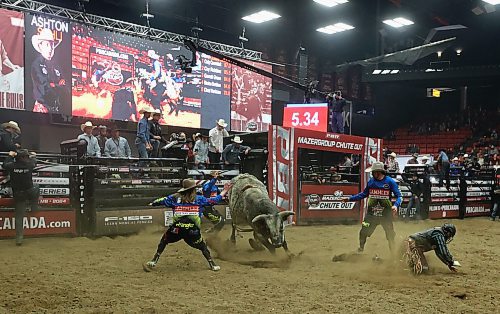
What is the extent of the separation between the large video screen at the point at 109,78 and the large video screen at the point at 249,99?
4 cm

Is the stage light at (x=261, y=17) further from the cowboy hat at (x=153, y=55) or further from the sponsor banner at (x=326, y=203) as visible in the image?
the sponsor banner at (x=326, y=203)

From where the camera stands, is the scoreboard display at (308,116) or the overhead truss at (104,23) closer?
the scoreboard display at (308,116)

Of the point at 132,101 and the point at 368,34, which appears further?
the point at 368,34

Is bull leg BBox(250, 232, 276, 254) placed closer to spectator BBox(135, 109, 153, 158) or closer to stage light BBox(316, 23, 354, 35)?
spectator BBox(135, 109, 153, 158)

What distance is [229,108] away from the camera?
64.1 feet

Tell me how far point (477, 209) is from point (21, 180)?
1364cm

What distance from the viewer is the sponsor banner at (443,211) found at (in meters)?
14.9

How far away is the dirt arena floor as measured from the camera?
16.0 feet

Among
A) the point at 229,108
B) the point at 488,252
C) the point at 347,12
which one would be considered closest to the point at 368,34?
the point at 347,12

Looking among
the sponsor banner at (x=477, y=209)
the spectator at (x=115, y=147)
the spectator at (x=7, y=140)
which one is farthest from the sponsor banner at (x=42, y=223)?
the sponsor banner at (x=477, y=209)

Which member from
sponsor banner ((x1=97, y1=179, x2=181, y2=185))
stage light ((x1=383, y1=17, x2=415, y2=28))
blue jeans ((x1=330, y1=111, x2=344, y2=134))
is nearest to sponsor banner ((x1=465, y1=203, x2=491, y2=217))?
blue jeans ((x1=330, y1=111, x2=344, y2=134))

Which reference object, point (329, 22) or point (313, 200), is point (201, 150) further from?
point (329, 22)

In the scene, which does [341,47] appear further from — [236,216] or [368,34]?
[236,216]

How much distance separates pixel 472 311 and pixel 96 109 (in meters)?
13.5
